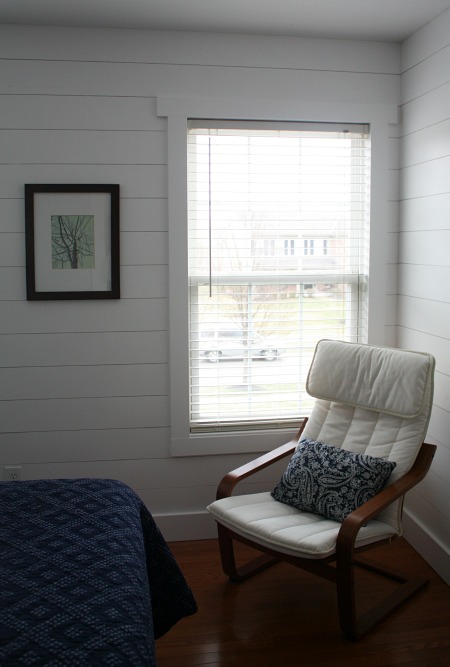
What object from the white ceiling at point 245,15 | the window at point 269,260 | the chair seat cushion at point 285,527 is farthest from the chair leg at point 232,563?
the white ceiling at point 245,15

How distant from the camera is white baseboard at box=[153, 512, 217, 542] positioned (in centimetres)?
366

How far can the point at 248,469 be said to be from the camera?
3205 mm

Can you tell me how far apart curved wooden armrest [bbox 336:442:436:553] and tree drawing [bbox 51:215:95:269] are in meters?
1.80

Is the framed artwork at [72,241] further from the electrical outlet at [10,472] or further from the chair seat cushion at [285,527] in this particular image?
the chair seat cushion at [285,527]

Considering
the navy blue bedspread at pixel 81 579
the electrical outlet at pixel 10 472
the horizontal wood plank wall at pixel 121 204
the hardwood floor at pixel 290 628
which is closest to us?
the navy blue bedspread at pixel 81 579

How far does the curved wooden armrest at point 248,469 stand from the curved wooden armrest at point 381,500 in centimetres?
58

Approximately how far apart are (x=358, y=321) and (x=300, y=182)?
0.83 metres

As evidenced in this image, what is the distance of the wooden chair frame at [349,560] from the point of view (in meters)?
2.64

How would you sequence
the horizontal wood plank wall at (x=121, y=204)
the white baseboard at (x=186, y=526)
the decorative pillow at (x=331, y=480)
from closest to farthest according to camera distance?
the decorative pillow at (x=331, y=480) → the horizontal wood plank wall at (x=121, y=204) → the white baseboard at (x=186, y=526)

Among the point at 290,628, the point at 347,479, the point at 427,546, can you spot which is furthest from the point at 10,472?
the point at 427,546

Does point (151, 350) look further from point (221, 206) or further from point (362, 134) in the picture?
point (362, 134)

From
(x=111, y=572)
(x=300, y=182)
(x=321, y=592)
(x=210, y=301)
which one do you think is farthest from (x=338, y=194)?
(x=111, y=572)

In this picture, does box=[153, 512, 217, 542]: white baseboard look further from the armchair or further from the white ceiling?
the white ceiling

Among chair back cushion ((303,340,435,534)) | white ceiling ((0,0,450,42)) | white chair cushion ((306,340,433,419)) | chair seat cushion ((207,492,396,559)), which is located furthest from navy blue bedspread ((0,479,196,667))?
white ceiling ((0,0,450,42))
